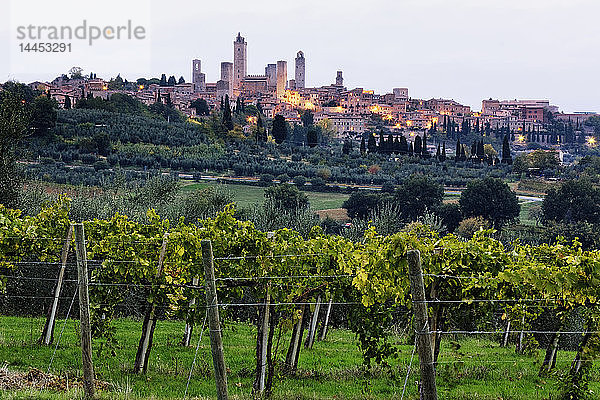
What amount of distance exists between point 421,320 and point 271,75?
189 meters

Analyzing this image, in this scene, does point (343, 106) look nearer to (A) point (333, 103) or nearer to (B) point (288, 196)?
(A) point (333, 103)

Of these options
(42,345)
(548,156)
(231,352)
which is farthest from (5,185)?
(548,156)

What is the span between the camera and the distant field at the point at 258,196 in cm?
3997

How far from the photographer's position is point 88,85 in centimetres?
10862

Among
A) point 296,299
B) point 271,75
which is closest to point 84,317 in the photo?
point 296,299

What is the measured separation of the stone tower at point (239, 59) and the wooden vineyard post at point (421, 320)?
180511mm

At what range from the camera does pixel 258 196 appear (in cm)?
4188

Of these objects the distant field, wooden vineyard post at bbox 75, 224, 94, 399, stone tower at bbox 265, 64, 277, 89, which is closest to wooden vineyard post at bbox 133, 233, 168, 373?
wooden vineyard post at bbox 75, 224, 94, 399

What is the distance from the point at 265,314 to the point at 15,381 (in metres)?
2.36

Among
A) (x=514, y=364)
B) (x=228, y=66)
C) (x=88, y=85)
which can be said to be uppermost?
(x=228, y=66)

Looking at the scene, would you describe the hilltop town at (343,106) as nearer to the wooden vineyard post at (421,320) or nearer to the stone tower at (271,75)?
the stone tower at (271,75)

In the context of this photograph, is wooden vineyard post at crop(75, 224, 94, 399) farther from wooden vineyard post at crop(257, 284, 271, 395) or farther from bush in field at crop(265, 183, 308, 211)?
bush in field at crop(265, 183, 308, 211)

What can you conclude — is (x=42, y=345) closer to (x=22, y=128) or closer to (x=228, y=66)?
(x=22, y=128)

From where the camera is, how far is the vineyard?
509 cm
